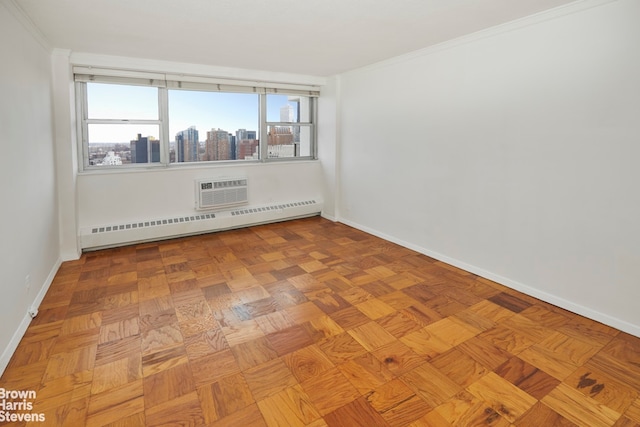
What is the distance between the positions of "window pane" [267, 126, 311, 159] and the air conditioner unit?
0.86 m

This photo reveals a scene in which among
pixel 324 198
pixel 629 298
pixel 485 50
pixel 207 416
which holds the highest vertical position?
pixel 485 50

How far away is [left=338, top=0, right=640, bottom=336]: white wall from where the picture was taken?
2455 mm

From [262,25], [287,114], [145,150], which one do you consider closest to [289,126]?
[287,114]

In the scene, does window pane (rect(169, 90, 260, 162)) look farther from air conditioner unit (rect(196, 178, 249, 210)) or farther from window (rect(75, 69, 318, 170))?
air conditioner unit (rect(196, 178, 249, 210))

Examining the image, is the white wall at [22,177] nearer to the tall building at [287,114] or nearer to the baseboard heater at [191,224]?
the baseboard heater at [191,224]

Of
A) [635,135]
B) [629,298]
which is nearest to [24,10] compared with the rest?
[635,135]

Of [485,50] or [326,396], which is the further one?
[485,50]

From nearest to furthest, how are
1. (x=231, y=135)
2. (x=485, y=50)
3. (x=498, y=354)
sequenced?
(x=498, y=354) < (x=485, y=50) < (x=231, y=135)

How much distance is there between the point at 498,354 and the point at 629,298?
1.10 meters

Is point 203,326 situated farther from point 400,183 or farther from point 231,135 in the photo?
point 231,135

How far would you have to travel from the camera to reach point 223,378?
202 centimetres

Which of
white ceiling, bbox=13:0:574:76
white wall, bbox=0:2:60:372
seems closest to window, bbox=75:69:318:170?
white ceiling, bbox=13:0:574:76

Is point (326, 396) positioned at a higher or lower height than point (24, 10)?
lower

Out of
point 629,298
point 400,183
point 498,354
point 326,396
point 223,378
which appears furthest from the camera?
point 400,183
